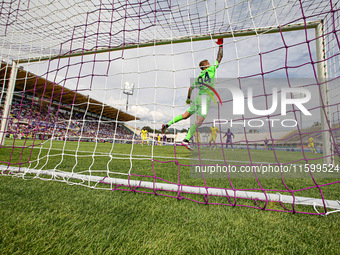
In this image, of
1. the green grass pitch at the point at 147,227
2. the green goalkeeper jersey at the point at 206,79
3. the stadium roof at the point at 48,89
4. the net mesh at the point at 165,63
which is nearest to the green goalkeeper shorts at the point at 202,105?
the green goalkeeper jersey at the point at 206,79

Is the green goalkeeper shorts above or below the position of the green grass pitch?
above

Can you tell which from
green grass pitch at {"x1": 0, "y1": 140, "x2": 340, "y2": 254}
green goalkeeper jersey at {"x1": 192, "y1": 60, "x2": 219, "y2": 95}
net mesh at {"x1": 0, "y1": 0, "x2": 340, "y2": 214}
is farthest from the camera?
green goalkeeper jersey at {"x1": 192, "y1": 60, "x2": 219, "y2": 95}

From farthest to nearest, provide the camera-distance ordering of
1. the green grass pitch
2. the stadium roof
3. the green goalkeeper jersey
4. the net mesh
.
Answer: the green goalkeeper jersey, the stadium roof, the net mesh, the green grass pitch

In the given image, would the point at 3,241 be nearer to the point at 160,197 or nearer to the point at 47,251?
the point at 47,251

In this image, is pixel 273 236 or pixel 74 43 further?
pixel 74 43

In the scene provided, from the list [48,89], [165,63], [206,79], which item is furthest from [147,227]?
[48,89]

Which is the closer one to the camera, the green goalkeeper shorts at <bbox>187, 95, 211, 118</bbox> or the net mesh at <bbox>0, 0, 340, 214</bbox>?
the net mesh at <bbox>0, 0, 340, 214</bbox>

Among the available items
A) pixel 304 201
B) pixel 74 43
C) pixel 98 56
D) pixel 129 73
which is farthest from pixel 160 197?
pixel 74 43

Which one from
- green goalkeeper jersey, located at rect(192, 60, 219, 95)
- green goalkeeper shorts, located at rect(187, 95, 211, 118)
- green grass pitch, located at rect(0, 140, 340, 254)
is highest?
green goalkeeper jersey, located at rect(192, 60, 219, 95)

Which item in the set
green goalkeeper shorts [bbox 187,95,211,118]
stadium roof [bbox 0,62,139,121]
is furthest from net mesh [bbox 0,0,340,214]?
green goalkeeper shorts [bbox 187,95,211,118]

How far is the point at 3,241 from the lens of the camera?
2.66ft

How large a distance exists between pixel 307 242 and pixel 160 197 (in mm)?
1024

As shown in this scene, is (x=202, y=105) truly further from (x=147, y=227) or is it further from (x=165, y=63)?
(x=147, y=227)

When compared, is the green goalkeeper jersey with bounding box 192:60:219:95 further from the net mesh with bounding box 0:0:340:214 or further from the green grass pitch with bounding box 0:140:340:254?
the green grass pitch with bounding box 0:140:340:254
